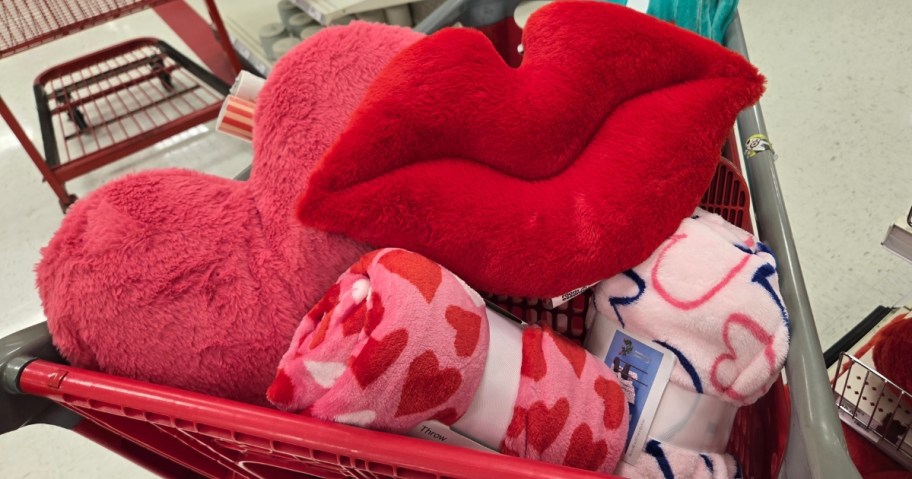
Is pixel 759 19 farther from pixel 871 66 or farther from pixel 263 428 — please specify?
pixel 263 428

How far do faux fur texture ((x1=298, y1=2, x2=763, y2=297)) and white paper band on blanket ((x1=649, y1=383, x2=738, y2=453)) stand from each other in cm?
15

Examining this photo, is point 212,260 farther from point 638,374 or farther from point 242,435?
point 638,374

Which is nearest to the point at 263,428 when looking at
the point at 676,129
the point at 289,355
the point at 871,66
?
the point at 289,355

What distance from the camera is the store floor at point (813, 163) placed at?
1.32 m

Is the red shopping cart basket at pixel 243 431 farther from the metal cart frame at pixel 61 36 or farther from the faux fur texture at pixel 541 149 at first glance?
the metal cart frame at pixel 61 36

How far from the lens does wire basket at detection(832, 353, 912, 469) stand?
85cm

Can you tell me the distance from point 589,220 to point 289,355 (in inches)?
13.0

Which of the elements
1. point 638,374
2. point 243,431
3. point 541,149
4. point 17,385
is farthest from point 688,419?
point 17,385

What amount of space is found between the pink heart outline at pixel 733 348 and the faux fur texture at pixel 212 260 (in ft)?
1.30

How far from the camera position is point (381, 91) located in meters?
0.65

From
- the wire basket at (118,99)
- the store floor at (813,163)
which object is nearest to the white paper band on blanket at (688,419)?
the store floor at (813,163)

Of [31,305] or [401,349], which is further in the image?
[31,305]

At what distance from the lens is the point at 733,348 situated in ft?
2.15

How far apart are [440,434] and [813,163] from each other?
54.9 inches
